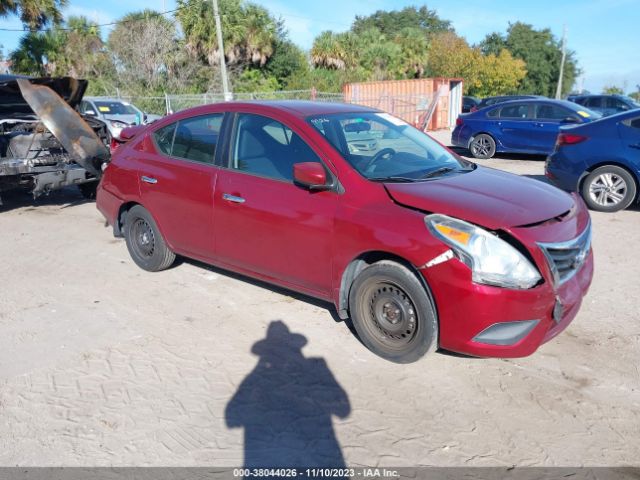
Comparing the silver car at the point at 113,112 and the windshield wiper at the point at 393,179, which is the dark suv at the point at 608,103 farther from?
the windshield wiper at the point at 393,179

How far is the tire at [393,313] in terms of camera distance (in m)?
3.57

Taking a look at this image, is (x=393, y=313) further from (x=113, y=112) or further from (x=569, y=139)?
(x=113, y=112)

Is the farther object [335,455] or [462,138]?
[462,138]

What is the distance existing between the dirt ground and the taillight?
10.6 feet

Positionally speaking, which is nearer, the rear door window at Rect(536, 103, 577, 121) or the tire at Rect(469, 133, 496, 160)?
the rear door window at Rect(536, 103, 577, 121)

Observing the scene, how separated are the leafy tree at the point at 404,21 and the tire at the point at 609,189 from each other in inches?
2685

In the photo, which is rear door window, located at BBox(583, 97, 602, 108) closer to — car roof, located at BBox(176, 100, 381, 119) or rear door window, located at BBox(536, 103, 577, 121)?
rear door window, located at BBox(536, 103, 577, 121)

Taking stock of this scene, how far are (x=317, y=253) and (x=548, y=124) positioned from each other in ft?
34.3

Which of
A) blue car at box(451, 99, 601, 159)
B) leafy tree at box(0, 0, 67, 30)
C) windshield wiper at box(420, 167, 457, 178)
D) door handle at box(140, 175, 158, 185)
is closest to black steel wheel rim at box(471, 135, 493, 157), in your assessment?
blue car at box(451, 99, 601, 159)

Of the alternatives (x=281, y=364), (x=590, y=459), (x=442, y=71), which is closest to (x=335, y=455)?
(x=281, y=364)

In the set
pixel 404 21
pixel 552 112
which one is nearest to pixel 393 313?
pixel 552 112

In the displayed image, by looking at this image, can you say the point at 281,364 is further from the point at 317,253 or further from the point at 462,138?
the point at 462,138

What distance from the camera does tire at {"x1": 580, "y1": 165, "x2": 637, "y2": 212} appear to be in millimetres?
7727

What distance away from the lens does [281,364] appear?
390 centimetres
